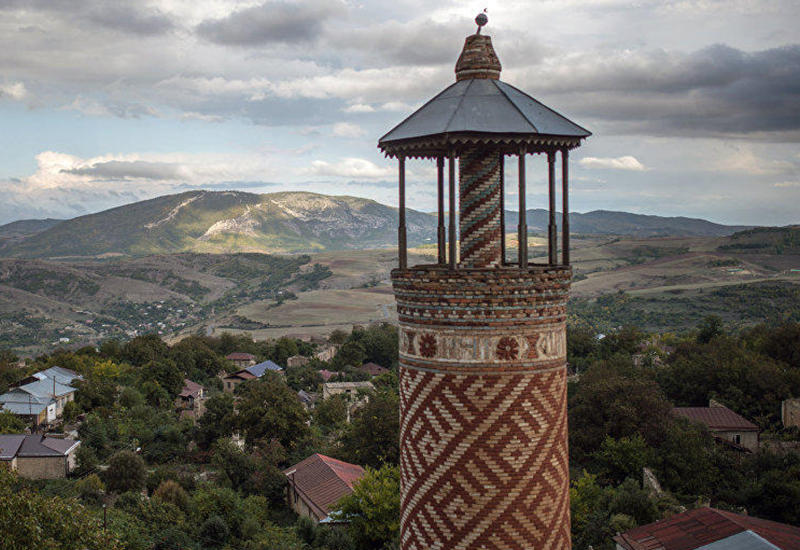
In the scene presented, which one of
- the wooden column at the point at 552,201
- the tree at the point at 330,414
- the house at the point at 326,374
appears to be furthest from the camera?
the house at the point at 326,374

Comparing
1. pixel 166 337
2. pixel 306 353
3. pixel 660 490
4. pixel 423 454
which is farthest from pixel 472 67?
pixel 166 337

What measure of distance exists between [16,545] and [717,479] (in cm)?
3398

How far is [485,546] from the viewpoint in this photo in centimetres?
870

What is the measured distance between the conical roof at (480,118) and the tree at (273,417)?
4156 cm

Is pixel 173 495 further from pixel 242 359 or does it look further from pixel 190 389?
pixel 242 359

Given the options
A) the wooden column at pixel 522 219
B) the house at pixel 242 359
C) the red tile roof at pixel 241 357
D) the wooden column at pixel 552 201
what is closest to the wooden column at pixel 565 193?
the wooden column at pixel 552 201

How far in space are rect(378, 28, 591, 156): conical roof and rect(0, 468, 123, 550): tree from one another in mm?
17160

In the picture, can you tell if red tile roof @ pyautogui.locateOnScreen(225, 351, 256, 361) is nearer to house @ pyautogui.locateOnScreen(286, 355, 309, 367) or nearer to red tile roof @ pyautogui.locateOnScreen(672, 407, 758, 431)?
house @ pyautogui.locateOnScreen(286, 355, 309, 367)

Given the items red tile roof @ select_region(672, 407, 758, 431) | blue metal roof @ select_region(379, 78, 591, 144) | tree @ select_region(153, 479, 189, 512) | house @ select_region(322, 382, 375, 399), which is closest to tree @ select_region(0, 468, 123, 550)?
tree @ select_region(153, 479, 189, 512)

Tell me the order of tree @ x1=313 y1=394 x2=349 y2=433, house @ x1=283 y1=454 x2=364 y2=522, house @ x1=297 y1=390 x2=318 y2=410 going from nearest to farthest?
house @ x1=283 y1=454 x2=364 y2=522
tree @ x1=313 y1=394 x2=349 y2=433
house @ x1=297 y1=390 x2=318 y2=410

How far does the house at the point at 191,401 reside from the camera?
61.7 metres

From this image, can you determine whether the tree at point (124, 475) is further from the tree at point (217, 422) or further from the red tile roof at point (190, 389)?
the red tile roof at point (190, 389)

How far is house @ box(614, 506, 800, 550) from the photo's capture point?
22517 millimetres

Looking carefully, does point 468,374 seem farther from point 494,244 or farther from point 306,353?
point 306,353
